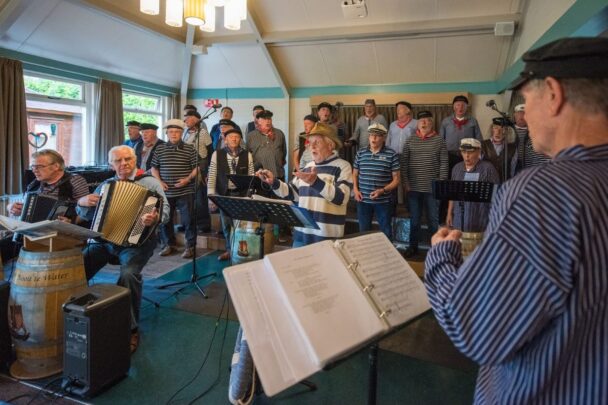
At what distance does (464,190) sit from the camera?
9.85 feet

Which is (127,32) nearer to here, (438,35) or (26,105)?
(26,105)

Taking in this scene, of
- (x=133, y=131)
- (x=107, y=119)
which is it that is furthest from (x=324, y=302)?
(x=107, y=119)

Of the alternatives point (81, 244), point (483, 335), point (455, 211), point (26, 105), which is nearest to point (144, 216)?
point (81, 244)

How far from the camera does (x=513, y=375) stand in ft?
2.71

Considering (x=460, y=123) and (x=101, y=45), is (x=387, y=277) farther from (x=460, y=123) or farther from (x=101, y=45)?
(x=101, y=45)

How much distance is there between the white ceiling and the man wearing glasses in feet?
8.77

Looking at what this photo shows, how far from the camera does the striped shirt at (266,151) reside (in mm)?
5254

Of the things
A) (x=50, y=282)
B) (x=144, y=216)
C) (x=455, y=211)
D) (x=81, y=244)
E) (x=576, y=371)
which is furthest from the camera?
(x=455, y=211)

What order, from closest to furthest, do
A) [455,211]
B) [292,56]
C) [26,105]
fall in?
[455,211] < [26,105] < [292,56]

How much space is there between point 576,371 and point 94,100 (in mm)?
7059

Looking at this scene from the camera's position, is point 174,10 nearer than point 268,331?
No

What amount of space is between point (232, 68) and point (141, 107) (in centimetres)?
190

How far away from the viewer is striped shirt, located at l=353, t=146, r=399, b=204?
4.09 meters

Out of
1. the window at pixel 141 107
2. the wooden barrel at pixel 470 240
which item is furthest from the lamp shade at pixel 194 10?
the window at pixel 141 107
